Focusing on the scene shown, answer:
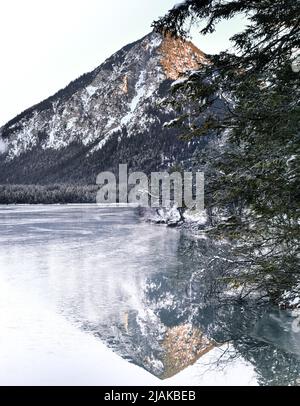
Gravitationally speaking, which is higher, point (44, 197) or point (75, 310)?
point (75, 310)

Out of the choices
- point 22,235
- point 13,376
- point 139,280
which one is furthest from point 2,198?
point 13,376

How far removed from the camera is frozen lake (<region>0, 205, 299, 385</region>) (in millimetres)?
9414

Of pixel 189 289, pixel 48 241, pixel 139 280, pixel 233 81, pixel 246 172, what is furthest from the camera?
pixel 48 241

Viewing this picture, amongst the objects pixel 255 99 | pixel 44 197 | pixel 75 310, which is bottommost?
pixel 44 197

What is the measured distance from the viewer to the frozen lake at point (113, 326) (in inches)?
371

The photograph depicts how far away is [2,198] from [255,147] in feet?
368

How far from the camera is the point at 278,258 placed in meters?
8.66

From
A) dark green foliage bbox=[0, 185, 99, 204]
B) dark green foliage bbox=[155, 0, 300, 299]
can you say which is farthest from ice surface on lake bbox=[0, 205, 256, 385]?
dark green foliage bbox=[0, 185, 99, 204]

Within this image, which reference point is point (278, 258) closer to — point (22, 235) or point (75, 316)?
point (75, 316)

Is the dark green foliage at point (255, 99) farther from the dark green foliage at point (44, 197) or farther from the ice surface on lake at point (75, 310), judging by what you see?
the dark green foliage at point (44, 197)

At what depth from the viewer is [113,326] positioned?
497 inches

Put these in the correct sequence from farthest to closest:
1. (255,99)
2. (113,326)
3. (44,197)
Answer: (44,197), (113,326), (255,99)

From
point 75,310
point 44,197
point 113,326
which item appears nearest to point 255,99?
point 113,326

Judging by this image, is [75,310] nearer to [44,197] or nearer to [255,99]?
[255,99]
